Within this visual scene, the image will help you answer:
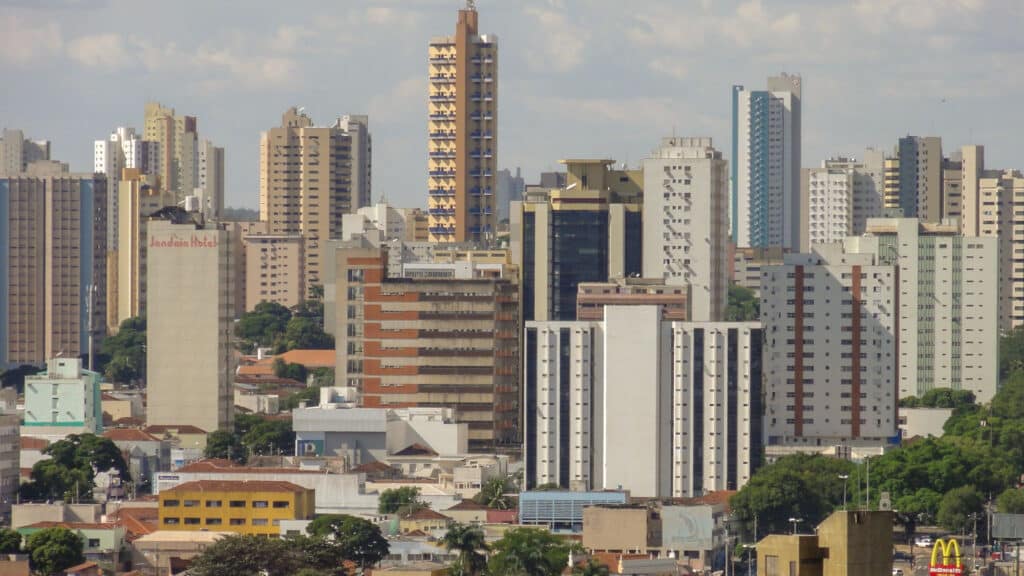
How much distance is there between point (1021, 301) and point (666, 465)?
3182 inches

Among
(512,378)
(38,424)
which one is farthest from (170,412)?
(512,378)

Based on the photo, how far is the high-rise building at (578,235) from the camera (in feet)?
378

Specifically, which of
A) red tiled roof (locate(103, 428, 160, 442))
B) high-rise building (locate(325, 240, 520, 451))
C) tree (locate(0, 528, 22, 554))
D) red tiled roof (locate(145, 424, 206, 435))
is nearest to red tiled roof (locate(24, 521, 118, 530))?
→ tree (locate(0, 528, 22, 554))

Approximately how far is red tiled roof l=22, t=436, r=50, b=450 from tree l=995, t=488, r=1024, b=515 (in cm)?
3652

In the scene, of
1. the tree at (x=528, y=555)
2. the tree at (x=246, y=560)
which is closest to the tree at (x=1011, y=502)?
the tree at (x=528, y=555)

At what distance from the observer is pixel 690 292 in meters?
110

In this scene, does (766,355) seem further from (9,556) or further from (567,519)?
(9,556)

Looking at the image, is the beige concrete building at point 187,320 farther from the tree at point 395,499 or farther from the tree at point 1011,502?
the tree at point 1011,502

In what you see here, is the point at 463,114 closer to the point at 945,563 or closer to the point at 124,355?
the point at 124,355

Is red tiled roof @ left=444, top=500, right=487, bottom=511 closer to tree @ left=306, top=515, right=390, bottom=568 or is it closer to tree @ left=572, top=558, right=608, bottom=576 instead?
tree @ left=306, top=515, right=390, bottom=568

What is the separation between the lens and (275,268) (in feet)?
641

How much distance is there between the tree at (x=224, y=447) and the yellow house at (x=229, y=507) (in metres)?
20.8

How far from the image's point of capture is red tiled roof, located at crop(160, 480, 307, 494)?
8431cm

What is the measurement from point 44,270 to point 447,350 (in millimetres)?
56587
